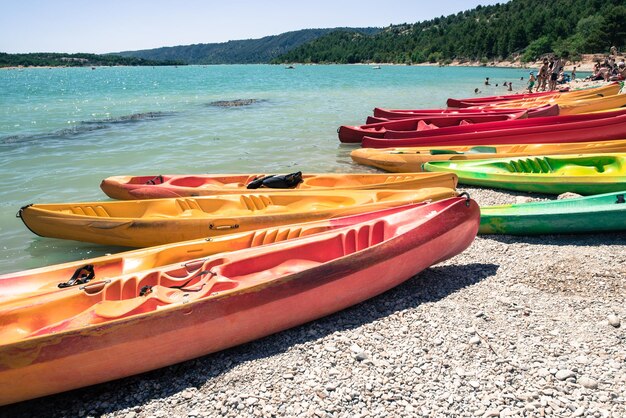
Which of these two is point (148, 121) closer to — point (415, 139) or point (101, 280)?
point (415, 139)

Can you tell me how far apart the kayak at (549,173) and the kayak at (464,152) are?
77 cm

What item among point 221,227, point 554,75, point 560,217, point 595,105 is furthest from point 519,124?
point 554,75

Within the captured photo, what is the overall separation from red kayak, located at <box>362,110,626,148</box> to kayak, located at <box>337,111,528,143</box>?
1.53 m

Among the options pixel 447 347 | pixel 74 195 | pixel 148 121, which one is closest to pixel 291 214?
pixel 447 347

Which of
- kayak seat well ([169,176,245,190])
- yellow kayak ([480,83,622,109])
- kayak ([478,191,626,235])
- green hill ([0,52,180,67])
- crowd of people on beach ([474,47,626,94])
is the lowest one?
kayak ([478,191,626,235])

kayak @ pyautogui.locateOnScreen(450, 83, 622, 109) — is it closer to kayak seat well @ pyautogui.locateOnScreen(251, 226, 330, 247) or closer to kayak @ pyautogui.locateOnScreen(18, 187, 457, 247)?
kayak @ pyautogui.locateOnScreen(18, 187, 457, 247)

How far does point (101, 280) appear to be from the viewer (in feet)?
15.3

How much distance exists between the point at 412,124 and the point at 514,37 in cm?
8998

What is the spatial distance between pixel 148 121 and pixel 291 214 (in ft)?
60.7

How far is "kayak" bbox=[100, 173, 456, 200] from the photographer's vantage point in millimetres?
7719

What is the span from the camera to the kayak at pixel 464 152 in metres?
9.80

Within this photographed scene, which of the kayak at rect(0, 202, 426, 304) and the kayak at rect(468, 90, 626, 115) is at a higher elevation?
the kayak at rect(468, 90, 626, 115)

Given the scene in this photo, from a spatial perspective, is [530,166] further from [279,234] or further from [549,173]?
[279,234]

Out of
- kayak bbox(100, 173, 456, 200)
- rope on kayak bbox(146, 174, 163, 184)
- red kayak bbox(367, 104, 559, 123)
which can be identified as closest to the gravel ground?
kayak bbox(100, 173, 456, 200)
